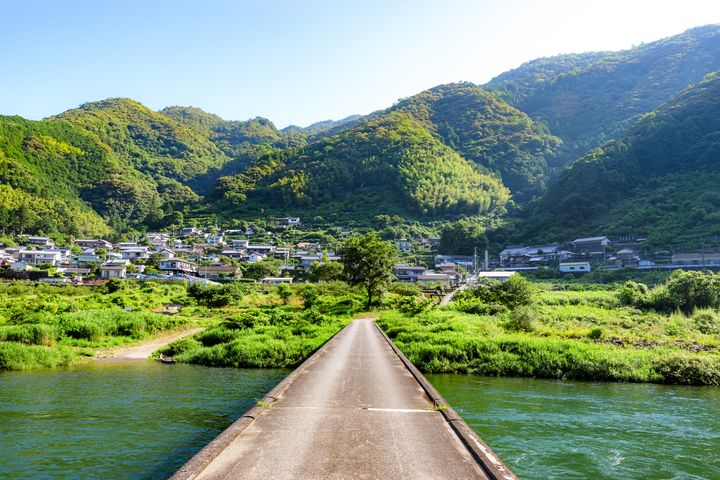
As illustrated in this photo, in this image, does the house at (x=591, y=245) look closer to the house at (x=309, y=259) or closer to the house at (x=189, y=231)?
the house at (x=309, y=259)

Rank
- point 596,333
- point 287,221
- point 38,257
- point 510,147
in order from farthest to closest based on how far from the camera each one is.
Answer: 1. point 510,147
2. point 287,221
3. point 38,257
4. point 596,333

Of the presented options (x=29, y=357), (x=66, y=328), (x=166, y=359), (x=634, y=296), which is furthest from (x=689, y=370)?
(x=66, y=328)

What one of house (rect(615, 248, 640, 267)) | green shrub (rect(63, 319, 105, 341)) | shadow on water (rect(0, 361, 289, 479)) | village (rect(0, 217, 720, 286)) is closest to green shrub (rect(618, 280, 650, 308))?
village (rect(0, 217, 720, 286))

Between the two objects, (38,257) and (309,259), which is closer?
(38,257)

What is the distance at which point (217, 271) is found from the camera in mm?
84938

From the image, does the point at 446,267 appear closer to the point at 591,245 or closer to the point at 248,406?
the point at 591,245

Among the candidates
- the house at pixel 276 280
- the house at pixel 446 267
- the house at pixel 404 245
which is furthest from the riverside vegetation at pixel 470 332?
the house at pixel 404 245

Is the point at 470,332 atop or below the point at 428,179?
below

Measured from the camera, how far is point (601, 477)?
387 inches

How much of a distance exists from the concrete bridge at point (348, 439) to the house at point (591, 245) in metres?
86.3

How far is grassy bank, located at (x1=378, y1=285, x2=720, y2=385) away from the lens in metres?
20.3

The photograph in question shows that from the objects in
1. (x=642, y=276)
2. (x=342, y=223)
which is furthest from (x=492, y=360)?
(x=342, y=223)

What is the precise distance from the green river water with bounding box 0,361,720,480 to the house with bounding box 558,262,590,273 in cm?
6509

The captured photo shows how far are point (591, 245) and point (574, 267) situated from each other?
1185cm
